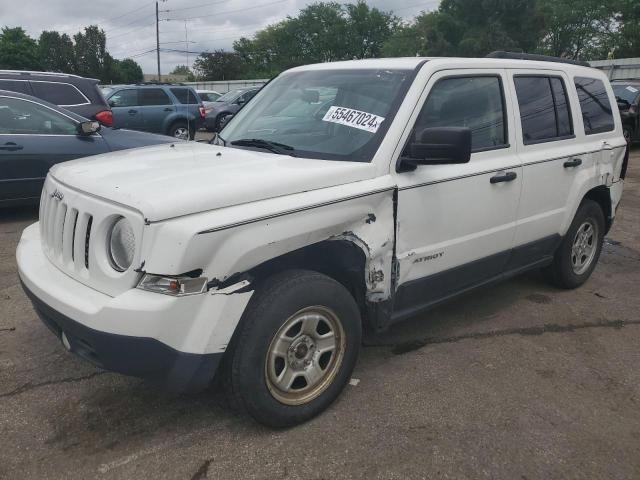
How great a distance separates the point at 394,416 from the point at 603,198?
308 centimetres

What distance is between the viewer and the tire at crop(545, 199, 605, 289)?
4.64 meters

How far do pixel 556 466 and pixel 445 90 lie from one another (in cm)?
213

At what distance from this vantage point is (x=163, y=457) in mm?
2623

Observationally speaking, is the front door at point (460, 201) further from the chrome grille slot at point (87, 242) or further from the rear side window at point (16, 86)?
the rear side window at point (16, 86)

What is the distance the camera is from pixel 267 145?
3.40 metres

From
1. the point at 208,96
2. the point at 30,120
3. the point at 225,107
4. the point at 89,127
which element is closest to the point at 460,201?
the point at 89,127

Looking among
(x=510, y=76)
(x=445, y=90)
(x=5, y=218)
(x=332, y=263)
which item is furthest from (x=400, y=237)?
(x=5, y=218)

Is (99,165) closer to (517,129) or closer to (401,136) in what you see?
(401,136)

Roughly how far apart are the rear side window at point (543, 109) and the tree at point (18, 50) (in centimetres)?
7046

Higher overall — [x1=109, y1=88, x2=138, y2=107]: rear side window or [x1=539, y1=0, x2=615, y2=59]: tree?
[x1=539, y1=0, x2=615, y2=59]: tree

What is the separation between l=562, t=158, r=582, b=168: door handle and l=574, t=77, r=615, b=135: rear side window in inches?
13.1

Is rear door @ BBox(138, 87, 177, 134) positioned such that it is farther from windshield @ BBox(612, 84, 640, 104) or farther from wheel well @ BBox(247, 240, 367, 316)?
wheel well @ BBox(247, 240, 367, 316)

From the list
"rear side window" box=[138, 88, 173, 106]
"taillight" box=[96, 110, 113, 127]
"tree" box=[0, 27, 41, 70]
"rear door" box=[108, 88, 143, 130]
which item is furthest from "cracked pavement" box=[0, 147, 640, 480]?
"tree" box=[0, 27, 41, 70]

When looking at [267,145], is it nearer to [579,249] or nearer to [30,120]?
[579,249]
